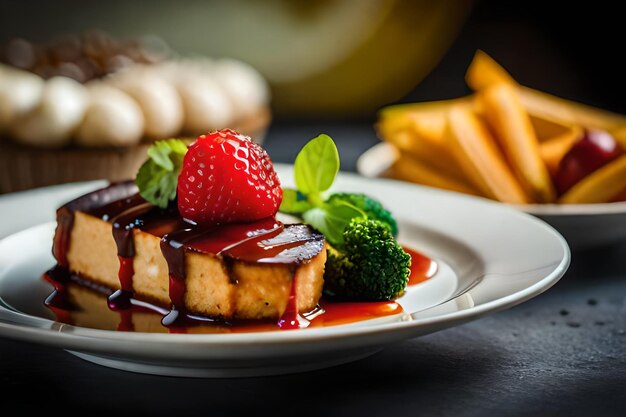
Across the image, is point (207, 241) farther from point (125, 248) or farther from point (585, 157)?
point (585, 157)

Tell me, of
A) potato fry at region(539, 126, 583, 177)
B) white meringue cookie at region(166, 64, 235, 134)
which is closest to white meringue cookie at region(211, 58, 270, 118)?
white meringue cookie at region(166, 64, 235, 134)

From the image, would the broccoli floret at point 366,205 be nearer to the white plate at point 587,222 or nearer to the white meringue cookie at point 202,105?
the white plate at point 587,222

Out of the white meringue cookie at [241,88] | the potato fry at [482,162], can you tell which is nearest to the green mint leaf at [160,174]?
the potato fry at [482,162]

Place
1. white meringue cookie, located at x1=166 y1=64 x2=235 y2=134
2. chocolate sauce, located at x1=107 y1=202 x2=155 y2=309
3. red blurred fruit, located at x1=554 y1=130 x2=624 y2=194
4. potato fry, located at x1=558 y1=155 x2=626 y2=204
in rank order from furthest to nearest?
white meringue cookie, located at x1=166 y1=64 x2=235 y2=134
red blurred fruit, located at x1=554 y1=130 x2=624 y2=194
potato fry, located at x1=558 y1=155 x2=626 y2=204
chocolate sauce, located at x1=107 y1=202 x2=155 y2=309

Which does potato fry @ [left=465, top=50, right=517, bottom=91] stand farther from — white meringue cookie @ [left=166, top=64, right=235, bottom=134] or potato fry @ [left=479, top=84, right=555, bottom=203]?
white meringue cookie @ [left=166, top=64, right=235, bottom=134]

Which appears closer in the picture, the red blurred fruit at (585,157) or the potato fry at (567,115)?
the red blurred fruit at (585,157)

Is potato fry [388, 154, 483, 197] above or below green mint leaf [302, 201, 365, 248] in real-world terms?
below
